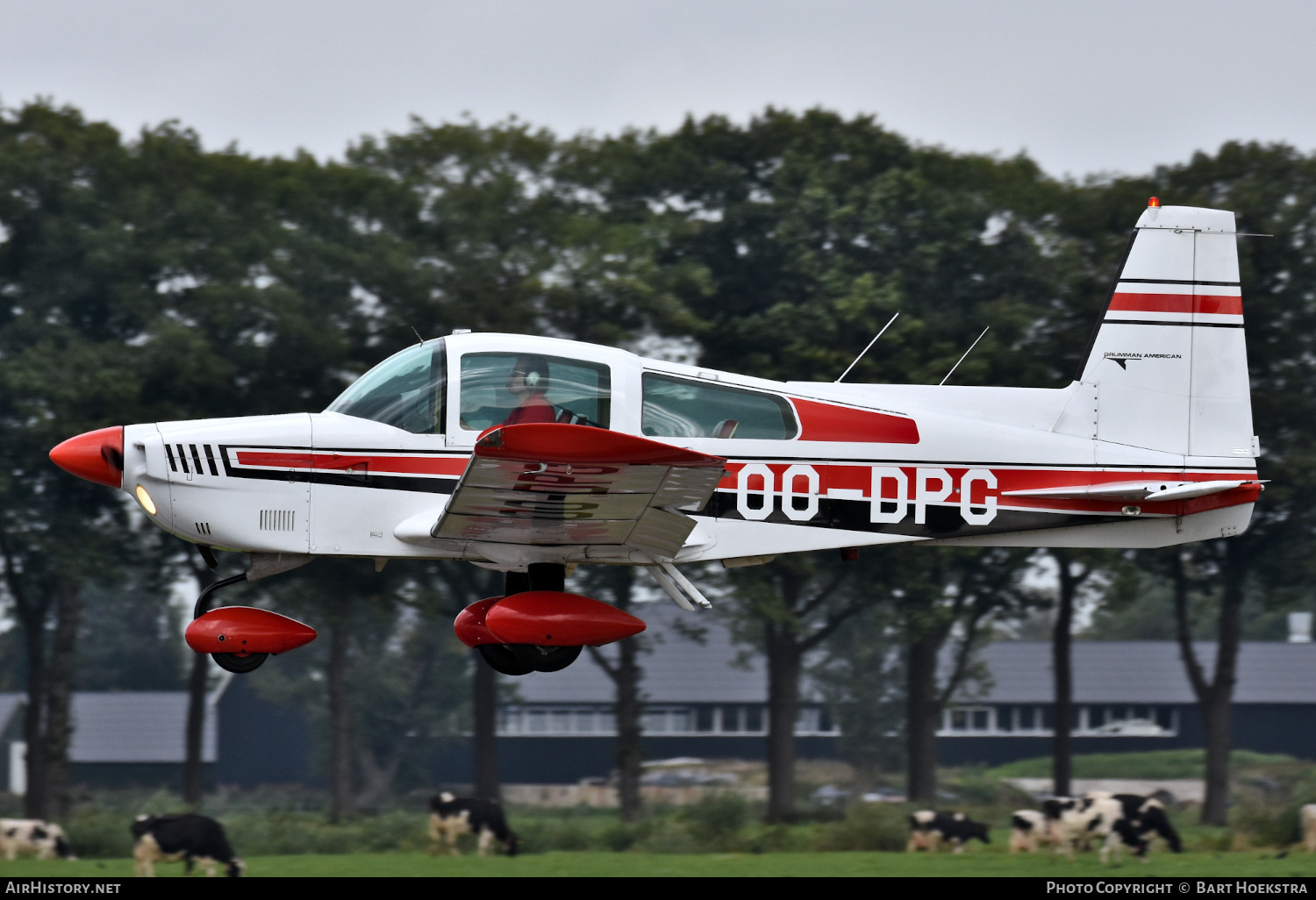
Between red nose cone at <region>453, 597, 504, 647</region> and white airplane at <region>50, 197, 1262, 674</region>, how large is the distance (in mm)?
21

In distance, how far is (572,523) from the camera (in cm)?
917

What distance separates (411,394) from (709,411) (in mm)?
1974

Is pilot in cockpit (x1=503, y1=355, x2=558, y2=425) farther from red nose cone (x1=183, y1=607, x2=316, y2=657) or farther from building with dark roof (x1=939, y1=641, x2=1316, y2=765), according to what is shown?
building with dark roof (x1=939, y1=641, x2=1316, y2=765)

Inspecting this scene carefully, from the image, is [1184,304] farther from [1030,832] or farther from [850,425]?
[1030,832]

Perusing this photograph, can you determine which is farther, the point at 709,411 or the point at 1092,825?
the point at 1092,825

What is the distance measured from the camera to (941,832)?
23.3 m

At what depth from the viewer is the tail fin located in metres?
10.4

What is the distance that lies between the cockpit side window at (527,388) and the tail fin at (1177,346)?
145 inches

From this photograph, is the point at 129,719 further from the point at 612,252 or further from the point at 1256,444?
the point at 1256,444

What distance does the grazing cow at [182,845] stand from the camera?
20531mm

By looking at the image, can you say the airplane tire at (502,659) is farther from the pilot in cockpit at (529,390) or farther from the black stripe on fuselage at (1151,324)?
the black stripe on fuselage at (1151,324)

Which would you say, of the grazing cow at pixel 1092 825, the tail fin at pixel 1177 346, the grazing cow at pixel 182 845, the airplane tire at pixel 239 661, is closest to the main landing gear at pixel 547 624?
the airplane tire at pixel 239 661

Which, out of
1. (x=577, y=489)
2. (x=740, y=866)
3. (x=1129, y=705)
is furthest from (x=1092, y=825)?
(x=1129, y=705)

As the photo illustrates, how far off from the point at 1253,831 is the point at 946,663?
29.2 m
